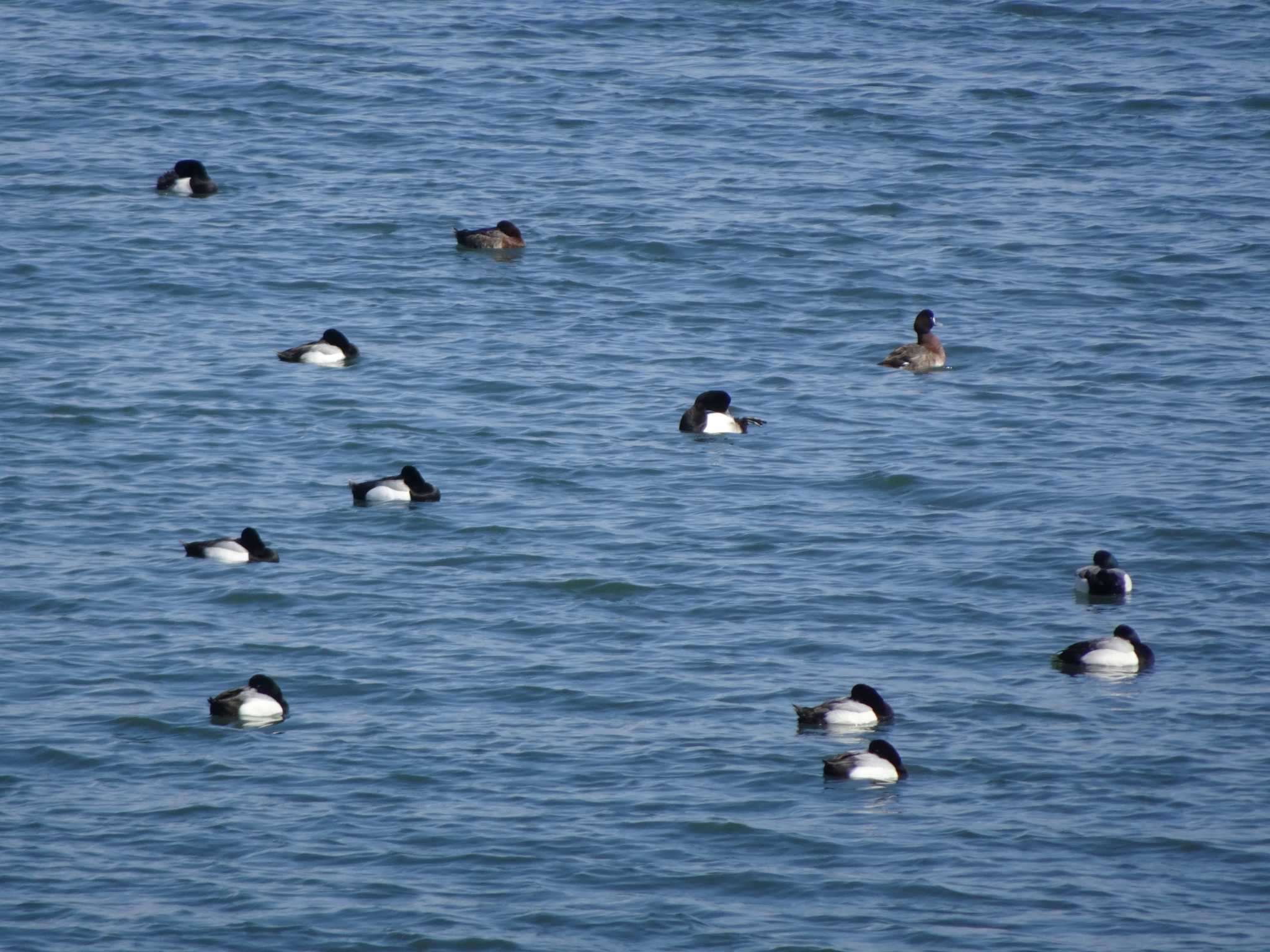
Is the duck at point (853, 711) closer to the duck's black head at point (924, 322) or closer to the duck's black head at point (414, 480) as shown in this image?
the duck's black head at point (414, 480)

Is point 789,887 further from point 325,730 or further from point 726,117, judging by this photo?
point 726,117

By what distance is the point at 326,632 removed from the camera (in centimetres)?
1594

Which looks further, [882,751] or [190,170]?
[190,170]

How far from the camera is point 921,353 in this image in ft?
75.0

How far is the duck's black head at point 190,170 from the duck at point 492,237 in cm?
454

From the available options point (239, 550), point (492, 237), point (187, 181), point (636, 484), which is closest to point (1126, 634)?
point (636, 484)

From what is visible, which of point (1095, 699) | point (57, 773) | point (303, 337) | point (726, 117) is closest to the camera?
point (57, 773)

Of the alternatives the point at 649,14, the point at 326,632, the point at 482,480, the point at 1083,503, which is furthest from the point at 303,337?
Result: the point at 649,14

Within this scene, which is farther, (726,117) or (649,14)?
(649,14)

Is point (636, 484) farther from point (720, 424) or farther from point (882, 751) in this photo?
point (882, 751)

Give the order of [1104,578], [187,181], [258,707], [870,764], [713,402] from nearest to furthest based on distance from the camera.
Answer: [870,764] → [258,707] → [1104,578] → [713,402] → [187,181]

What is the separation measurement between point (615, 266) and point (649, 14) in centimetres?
1341

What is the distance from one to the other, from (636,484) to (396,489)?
101 inches

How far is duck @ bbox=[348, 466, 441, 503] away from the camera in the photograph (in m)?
18.5
